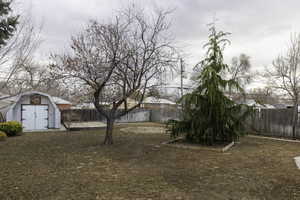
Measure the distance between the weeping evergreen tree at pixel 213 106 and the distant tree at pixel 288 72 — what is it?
20.7 ft

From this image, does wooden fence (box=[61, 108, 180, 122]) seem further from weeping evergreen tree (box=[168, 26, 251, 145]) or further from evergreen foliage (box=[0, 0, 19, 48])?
evergreen foliage (box=[0, 0, 19, 48])

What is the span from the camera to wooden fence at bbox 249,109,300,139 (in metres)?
9.75

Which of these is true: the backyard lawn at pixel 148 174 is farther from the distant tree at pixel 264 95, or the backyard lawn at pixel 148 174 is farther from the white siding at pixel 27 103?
the distant tree at pixel 264 95

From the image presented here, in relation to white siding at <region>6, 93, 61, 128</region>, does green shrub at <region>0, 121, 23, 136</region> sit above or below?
below

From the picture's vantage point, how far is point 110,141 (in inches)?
313

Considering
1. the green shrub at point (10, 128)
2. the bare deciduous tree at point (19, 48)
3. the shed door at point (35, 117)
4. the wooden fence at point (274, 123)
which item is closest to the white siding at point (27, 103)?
the shed door at point (35, 117)

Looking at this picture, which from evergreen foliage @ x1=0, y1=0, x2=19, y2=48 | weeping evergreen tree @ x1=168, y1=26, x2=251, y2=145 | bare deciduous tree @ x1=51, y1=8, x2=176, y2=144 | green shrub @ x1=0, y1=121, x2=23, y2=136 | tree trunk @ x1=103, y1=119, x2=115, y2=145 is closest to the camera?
evergreen foliage @ x1=0, y1=0, x2=19, y2=48

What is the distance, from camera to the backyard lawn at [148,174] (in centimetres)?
347

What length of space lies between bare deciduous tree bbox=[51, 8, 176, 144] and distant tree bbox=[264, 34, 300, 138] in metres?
8.75

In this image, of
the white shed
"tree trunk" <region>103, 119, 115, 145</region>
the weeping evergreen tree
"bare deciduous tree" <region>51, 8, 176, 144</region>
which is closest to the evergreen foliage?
"bare deciduous tree" <region>51, 8, 176, 144</region>

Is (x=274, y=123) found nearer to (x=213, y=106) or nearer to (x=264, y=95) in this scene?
(x=213, y=106)

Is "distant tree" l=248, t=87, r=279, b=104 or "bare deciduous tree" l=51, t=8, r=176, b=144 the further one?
"distant tree" l=248, t=87, r=279, b=104

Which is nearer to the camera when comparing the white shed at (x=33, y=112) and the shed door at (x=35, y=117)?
the white shed at (x=33, y=112)

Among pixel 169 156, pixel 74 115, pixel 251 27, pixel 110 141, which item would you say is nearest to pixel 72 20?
pixel 110 141
